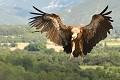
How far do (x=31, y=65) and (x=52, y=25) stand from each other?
4605 inches

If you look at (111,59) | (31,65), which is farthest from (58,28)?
(111,59)

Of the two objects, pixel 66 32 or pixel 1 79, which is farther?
pixel 1 79

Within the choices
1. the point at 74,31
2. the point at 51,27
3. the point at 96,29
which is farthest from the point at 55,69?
the point at 74,31

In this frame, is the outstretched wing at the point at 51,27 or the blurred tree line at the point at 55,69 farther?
the blurred tree line at the point at 55,69

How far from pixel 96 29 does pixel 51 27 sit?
4.10 ft

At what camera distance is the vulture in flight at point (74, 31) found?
11445 mm

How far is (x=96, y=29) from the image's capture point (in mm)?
11984

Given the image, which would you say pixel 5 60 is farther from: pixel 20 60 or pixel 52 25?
pixel 52 25

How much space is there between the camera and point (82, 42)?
460 inches

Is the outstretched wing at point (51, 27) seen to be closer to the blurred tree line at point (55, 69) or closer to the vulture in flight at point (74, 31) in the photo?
the vulture in flight at point (74, 31)

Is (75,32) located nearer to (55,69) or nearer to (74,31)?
(74,31)

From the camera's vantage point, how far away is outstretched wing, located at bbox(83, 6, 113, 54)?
11711 millimetres

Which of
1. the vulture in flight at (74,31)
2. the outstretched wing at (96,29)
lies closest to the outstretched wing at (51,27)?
the vulture in flight at (74,31)

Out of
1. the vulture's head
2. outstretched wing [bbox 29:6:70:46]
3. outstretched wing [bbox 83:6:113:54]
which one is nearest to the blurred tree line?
outstretched wing [bbox 29:6:70:46]
